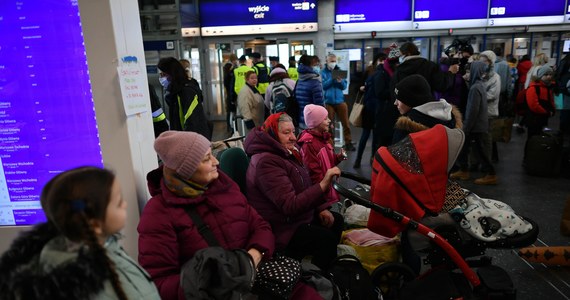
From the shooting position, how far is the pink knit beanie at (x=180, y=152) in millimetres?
1777

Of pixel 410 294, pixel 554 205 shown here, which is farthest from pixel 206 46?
pixel 410 294

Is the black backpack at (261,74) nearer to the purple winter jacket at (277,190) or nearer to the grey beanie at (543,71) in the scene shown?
the grey beanie at (543,71)

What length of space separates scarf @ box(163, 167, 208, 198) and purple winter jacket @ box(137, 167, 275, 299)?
21 mm

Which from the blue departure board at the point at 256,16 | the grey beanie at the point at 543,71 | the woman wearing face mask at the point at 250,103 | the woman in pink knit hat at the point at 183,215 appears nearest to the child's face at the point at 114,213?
the woman in pink knit hat at the point at 183,215

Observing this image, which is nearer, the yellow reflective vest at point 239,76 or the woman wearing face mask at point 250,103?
the woman wearing face mask at point 250,103

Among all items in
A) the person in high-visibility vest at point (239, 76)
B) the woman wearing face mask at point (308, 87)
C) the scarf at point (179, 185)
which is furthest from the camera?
the person in high-visibility vest at point (239, 76)

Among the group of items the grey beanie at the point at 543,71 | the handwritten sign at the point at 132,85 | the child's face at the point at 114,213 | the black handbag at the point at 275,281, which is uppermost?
the handwritten sign at the point at 132,85

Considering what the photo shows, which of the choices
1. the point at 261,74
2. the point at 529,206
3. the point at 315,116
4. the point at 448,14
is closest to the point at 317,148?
the point at 315,116

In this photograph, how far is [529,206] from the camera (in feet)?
14.7

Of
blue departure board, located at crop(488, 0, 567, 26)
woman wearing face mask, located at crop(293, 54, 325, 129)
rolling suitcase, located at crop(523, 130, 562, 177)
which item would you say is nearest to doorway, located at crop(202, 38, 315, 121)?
blue departure board, located at crop(488, 0, 567, 26)

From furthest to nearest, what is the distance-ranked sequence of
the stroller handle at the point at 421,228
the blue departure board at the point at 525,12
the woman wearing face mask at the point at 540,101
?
the blue departure board at the point at 525,12 → the woman wearing face mask at the point at 540,101 → the stroller handle at the point at 421,228

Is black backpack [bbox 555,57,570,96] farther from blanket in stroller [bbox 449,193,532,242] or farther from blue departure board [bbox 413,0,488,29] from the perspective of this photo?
blanket in stroller [bbox 449,193,532,242]

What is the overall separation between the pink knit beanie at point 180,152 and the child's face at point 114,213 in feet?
2.06

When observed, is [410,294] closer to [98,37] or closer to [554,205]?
[98,37]
